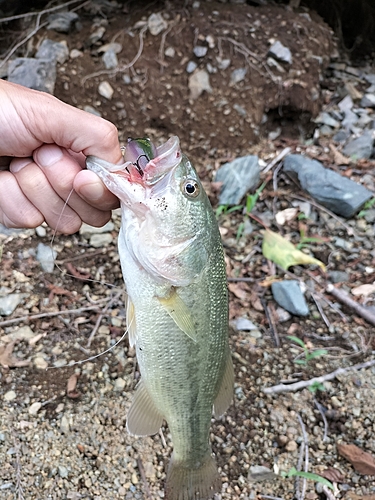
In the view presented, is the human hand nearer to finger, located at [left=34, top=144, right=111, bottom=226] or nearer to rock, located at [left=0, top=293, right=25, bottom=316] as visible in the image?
finger, located at [left=34, top=144, right=111, bottom=226]

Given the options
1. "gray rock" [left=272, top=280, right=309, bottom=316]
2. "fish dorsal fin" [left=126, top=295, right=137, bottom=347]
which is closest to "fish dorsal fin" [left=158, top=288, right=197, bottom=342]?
"fish dorsal fin" [left=126, top=295, right=137, bottom=347]

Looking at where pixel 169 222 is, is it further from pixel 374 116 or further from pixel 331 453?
pixel 374 116

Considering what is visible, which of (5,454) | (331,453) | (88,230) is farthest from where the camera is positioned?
(88,230)

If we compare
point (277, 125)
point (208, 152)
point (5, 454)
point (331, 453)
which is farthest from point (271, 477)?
point (277, 125)

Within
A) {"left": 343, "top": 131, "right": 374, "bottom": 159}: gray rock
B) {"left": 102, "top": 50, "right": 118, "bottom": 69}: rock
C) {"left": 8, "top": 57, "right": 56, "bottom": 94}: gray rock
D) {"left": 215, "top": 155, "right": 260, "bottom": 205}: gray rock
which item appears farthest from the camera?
{"left": 343, "top": 131, "right": 374, "bottom": 159}: gray rock

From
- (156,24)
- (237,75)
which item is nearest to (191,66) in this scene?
(237,75)
